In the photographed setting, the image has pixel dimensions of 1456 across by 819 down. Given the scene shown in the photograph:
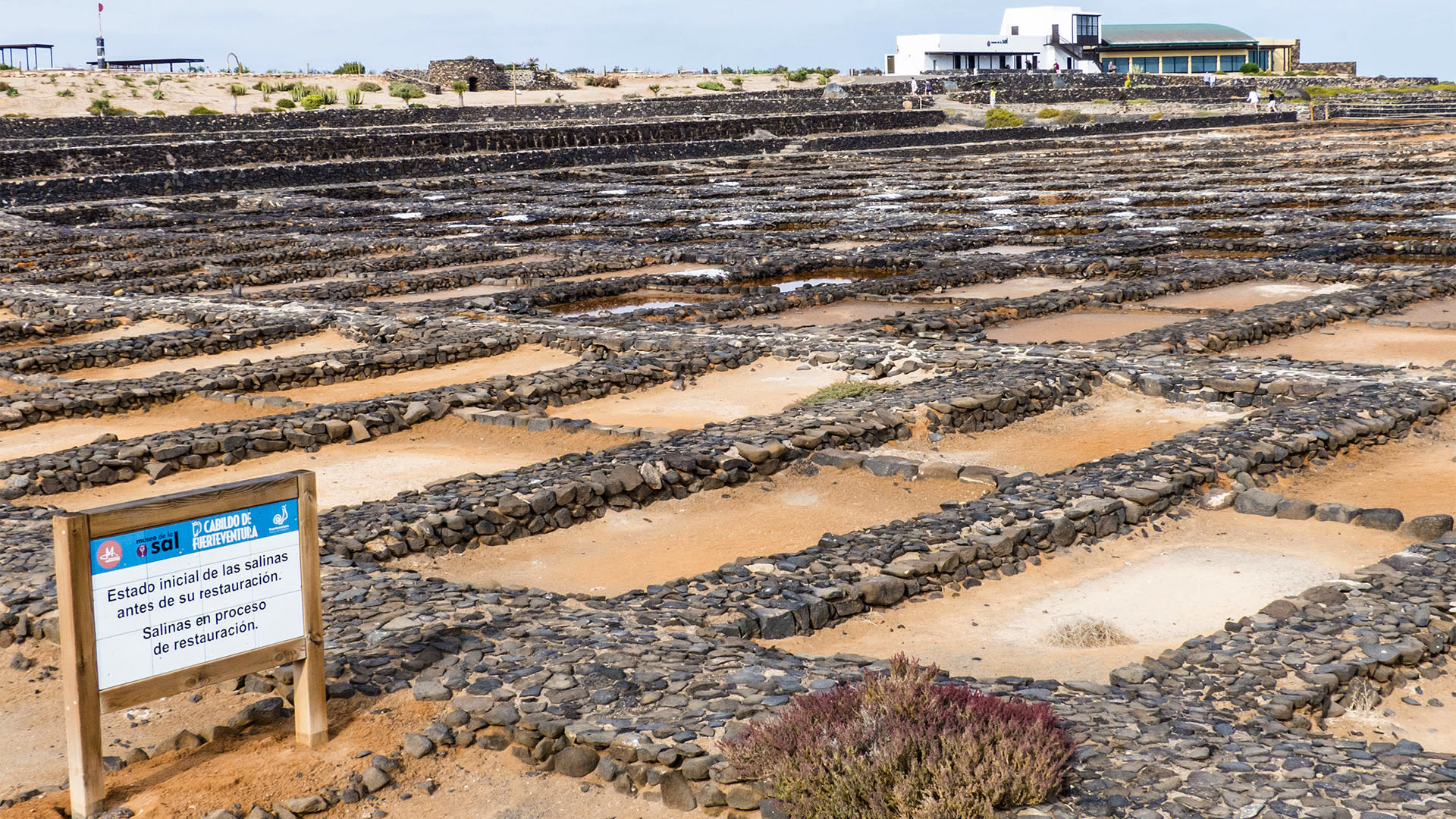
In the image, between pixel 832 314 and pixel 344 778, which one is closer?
pixel 344 778

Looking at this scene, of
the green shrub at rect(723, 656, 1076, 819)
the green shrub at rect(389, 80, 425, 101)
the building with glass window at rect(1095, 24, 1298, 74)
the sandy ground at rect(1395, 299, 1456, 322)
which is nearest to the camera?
the green shrub at rect(723, 656, 1076, 819)

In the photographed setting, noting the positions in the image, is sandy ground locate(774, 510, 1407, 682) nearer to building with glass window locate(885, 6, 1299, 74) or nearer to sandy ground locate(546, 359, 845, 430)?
sandy ground locate(546, 359, 845, 430)

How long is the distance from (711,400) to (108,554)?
760 centimetres

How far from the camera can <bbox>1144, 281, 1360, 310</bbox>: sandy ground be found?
54.5 ft

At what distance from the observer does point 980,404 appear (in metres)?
10.6

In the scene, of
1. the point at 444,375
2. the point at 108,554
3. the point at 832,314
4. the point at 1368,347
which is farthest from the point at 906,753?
the point at 832,314

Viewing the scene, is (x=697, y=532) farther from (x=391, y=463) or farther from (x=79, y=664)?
(x=79, y=664)

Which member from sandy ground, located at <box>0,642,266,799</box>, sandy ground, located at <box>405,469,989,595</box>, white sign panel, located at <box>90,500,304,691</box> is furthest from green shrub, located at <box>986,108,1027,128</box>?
white sign panel, located at <box>90,500,304,691</box>

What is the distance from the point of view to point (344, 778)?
471 cm

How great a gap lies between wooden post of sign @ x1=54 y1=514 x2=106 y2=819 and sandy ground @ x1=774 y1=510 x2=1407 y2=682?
297cm

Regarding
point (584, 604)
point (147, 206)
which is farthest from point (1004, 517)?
point (147, 206)

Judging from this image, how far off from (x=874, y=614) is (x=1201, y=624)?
1539 millimetres

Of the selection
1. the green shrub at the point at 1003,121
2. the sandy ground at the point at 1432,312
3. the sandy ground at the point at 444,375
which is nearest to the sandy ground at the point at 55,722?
the sandy ground at the point at 444,375

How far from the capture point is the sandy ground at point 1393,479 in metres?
8.38
